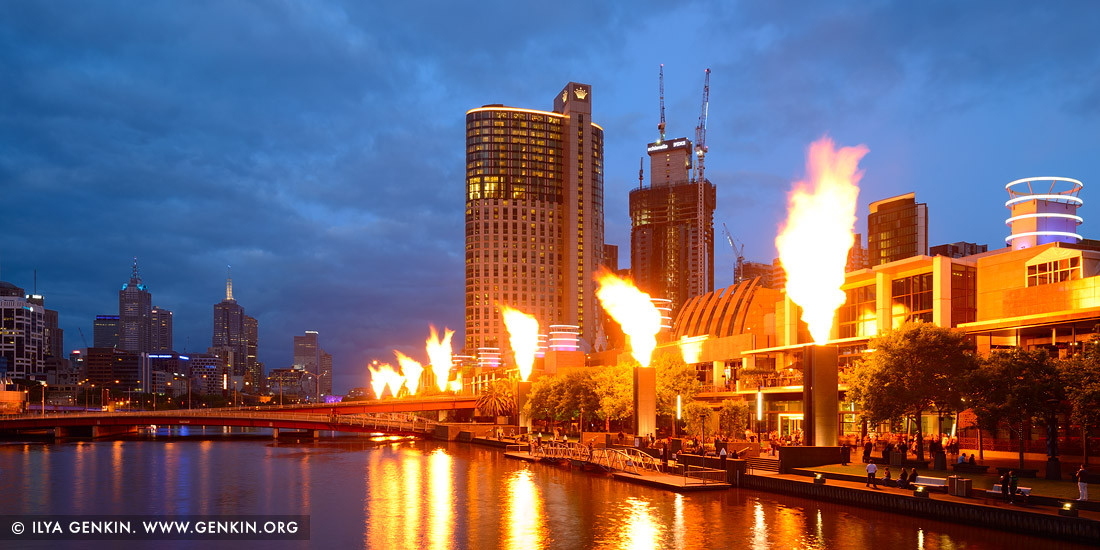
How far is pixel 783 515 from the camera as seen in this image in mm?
46844

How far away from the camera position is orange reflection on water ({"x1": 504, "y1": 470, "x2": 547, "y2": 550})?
132 feet

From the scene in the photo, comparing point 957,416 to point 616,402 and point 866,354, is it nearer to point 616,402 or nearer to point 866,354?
point 866,354

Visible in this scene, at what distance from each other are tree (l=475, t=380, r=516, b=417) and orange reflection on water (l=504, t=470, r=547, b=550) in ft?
237

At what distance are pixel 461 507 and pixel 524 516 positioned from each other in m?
5.68

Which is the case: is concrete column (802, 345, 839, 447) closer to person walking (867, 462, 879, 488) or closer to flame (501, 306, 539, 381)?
person walking (867, 462, 879, 488)

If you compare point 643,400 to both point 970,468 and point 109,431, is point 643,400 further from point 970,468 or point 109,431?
point 109,431

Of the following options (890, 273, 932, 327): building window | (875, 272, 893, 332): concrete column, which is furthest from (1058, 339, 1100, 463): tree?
(875, 272, 893, 332): concrete column

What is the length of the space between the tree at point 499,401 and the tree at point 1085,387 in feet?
319

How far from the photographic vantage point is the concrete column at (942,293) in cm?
7569

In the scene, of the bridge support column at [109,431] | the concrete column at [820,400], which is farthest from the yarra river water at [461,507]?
the bridge support column at [109,431]

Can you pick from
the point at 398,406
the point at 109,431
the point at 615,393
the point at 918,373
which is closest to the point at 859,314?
the point at 615,393

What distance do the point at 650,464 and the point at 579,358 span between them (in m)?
102

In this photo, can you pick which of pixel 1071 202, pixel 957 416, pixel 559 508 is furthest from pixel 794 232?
pixel 1071 202

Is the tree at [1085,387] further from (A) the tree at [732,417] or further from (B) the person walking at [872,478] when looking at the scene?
(A) the tree at [732,417]
